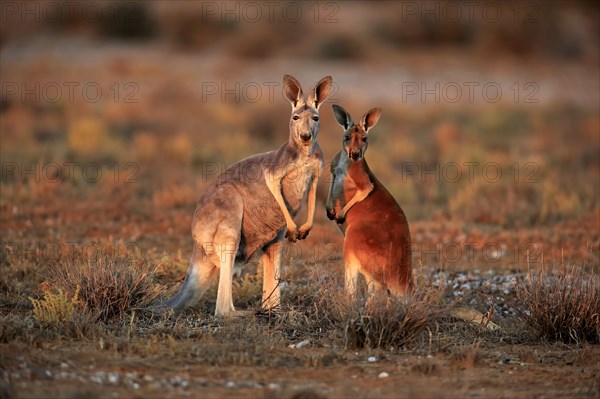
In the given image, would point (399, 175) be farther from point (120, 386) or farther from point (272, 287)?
point (120, 386)

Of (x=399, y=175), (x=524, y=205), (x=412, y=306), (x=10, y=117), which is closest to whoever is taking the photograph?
(x=412, y=306)

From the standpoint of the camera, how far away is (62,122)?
1683cm

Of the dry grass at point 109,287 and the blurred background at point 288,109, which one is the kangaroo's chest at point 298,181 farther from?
the blurred background at point 288,109

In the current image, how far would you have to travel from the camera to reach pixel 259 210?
7430 millimetres

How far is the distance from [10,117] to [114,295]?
33.3ft

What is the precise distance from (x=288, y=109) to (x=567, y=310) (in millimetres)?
11353

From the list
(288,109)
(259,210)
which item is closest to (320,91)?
(259,210)

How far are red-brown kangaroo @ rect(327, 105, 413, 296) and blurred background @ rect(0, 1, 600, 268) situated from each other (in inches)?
105

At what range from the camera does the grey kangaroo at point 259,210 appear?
723cm

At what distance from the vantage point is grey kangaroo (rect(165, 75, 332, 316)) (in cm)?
723

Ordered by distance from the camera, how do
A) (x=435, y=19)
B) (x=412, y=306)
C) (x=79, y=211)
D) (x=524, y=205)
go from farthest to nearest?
1. (x=435, y=19)
2. (x=524, y=205)
3. (x=79, y=211)
4. (x=412, y=306)

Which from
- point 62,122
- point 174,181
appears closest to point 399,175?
point 174,181

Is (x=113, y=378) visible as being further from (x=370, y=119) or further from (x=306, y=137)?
(x=370, y=119)

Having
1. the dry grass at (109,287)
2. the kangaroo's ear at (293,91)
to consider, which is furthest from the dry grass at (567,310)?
the dry grass at (109,287)
